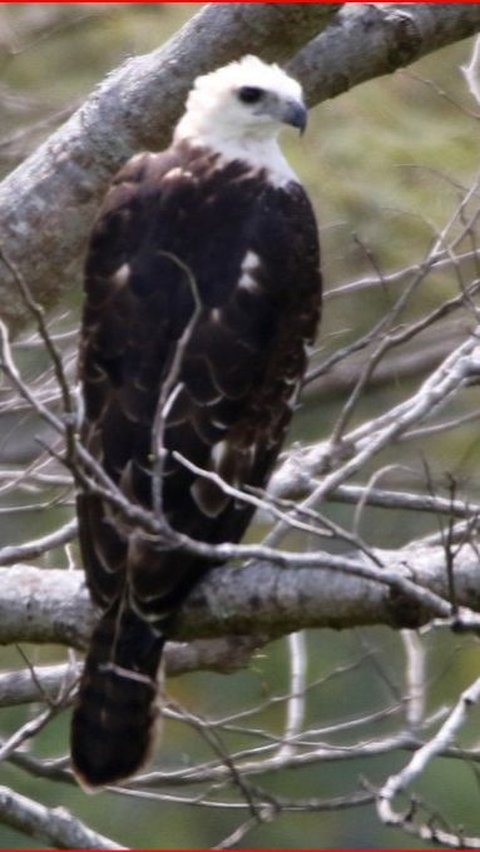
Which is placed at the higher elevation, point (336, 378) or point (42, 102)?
point (42, 102)

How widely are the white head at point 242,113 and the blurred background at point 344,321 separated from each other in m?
0.38

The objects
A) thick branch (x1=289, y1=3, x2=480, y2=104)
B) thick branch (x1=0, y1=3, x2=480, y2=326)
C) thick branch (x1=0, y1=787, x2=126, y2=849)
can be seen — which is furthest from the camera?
thick branch (x1=289, y1=3, x2=480, y2=104)

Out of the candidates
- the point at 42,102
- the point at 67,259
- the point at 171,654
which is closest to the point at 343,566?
the point at 171,654

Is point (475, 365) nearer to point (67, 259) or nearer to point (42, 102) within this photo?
point (67, 259)

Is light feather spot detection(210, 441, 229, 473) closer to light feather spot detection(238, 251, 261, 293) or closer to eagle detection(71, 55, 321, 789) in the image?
eagle detection(71, 55, 321, 789)

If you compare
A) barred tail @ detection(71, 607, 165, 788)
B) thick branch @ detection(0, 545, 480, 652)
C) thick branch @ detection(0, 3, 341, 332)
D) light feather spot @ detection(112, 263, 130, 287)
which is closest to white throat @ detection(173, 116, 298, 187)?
thick branch @ detection(0, 3, 341, 332)

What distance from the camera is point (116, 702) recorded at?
4.26 metres

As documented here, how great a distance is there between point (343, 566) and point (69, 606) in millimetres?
949

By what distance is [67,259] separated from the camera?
5.19 metres

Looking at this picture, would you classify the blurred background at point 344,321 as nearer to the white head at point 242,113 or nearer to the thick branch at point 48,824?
the white head at point 242,113

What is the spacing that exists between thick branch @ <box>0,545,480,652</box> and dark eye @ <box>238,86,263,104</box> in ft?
3.58

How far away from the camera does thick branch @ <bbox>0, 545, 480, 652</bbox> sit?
380 cm

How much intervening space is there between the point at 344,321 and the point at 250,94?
2167 millimetres

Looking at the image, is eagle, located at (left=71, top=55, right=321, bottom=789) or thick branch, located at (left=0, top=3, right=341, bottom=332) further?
thick branch, located at (left=0, top=3, right=341, bottom=332)
